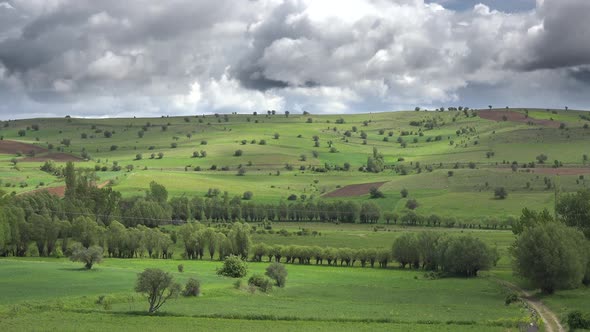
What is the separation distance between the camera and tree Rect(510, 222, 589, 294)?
301ft

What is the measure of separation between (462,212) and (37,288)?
138 metres

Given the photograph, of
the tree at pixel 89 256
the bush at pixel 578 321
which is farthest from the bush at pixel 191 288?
the bush at pixel 578 321

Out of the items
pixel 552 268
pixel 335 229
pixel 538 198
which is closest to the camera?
pixel 552 268

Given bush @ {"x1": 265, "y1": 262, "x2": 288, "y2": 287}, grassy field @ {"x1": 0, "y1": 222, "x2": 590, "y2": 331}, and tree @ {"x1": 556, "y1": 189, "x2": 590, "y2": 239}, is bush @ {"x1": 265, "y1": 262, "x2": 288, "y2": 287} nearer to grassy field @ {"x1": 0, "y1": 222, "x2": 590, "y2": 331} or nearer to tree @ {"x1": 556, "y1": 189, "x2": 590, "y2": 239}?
grassy field @ {"x1": 0, "y1": 222, "x2": 590, "y2": 331}

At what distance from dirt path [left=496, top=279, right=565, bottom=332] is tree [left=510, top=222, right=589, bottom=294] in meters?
3.01

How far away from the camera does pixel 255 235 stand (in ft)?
541

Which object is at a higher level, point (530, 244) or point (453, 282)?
point (530, 244)

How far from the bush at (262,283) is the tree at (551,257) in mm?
36819

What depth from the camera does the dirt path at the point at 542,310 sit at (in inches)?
2625

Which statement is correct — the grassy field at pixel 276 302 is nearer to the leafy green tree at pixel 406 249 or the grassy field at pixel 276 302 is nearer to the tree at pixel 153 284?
the tree at pixel 153 284

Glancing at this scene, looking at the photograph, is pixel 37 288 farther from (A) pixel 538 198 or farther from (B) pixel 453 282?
(A) pixel 538 198

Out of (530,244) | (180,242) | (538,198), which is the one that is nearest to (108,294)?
(530,244)

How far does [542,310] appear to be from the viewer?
80000 millimetres

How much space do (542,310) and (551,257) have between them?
14.1 metres
